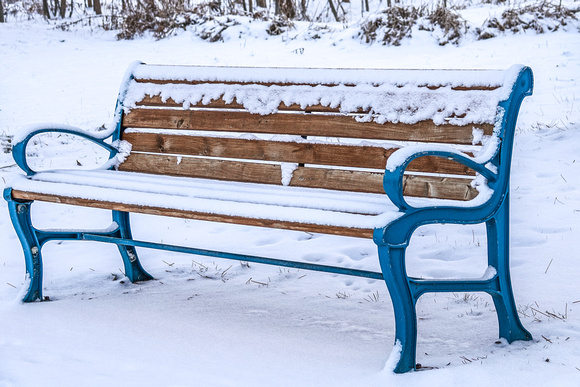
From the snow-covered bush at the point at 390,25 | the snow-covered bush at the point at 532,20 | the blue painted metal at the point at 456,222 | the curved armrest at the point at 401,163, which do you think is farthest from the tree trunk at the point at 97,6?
the curved armrest at the point at 401,163

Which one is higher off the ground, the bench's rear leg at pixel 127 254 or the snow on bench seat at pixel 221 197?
the snow on bench seat at pixel 221 197

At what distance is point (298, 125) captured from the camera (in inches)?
121

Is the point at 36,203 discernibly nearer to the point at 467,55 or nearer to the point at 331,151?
the point at 331,151

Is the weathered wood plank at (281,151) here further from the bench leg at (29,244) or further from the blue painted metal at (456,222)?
the bench leg at (29,244)

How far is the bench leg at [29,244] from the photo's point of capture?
3203 millimetres

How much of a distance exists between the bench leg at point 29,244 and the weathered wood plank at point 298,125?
710 millimetres

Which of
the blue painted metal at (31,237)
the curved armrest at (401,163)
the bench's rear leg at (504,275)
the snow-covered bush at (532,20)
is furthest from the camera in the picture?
the snow-covered bush at (532,20)

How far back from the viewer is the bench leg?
320 centimetres

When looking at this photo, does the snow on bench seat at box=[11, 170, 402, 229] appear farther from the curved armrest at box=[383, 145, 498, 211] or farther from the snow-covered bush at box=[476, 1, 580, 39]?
the snow-covered bush at box=[476, 1, 580, 39]

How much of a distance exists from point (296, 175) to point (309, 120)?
0.26m

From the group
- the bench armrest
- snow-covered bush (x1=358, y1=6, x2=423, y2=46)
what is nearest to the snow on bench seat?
the bench armrest

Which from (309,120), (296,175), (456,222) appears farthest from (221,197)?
(456,222)

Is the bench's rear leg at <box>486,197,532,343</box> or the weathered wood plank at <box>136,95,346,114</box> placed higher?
the weathered wood plank at <box>136,95,346,114</box>

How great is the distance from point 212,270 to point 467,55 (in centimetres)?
647
